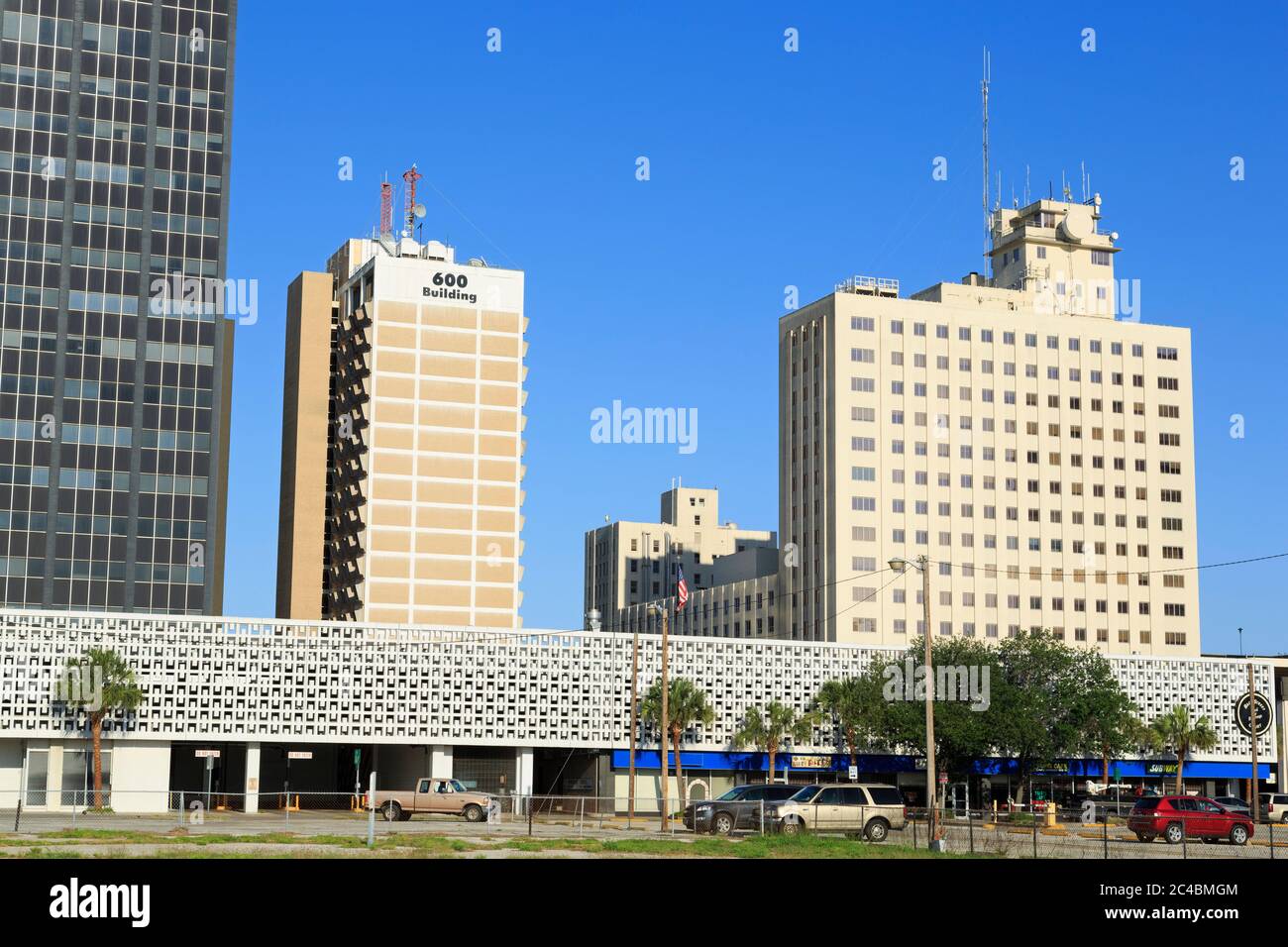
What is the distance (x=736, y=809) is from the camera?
5762cm

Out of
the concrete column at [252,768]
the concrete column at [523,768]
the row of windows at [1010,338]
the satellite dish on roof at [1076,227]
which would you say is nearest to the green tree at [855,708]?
the concrete column at [523,768]

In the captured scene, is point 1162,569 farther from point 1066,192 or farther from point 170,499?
point 170,499

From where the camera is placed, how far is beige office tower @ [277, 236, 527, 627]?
142 meters

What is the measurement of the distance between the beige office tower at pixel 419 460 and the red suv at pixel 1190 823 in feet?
302

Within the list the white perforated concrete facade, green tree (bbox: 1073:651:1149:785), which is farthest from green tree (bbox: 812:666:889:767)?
green tree (bbox: 1073:651:1149:785)

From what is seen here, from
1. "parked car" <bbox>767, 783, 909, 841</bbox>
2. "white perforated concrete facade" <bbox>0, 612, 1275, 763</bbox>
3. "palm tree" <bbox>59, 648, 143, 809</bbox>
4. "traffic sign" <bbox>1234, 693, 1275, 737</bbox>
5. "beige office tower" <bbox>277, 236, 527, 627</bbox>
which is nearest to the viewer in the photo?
"parked car" <bbox>767, 783, 909, 841</bbox>

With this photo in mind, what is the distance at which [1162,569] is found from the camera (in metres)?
165

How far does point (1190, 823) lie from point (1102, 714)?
150ft

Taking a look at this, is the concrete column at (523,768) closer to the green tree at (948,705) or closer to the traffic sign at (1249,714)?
the green tree at (948,705)

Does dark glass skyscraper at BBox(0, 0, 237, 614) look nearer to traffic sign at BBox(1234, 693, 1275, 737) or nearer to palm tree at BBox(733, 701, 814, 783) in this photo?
palm tree at BBox(733, 701, 814, 783)

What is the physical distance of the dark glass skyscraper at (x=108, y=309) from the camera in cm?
11888

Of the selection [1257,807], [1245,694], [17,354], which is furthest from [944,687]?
[17,354]

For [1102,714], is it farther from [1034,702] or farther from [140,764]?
[140,764]

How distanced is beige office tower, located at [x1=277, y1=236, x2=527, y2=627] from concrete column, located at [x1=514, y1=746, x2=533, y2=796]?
148 feet
